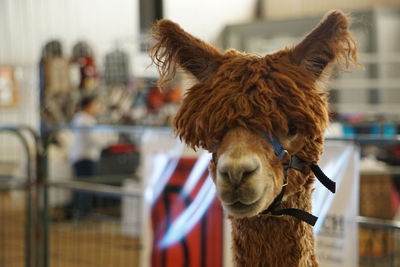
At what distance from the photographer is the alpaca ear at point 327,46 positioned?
1.52 m

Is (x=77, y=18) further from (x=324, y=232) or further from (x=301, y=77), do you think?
(x=301, y=77)

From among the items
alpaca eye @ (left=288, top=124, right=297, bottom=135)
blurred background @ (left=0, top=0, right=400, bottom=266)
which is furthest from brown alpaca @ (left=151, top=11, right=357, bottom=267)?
blurred background @ (left=0, top=0, right=400, bottom=266)

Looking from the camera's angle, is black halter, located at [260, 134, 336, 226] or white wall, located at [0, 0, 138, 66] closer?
black halter, located at [260, 134, 336, 226]

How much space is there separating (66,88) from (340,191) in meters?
5.52

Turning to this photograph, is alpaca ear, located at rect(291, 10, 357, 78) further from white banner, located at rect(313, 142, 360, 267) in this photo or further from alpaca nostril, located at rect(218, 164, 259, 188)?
white banner, located at rect(313, 142, 360, 267)

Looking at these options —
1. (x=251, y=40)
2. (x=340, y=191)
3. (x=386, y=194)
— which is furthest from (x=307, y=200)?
(x=251, y=40)

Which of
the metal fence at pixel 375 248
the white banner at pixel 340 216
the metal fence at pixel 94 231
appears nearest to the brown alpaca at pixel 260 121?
the white banner at pixel 340 216

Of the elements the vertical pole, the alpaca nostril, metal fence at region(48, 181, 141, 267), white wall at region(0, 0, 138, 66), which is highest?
white wall at region(0, 0, 138, 66)

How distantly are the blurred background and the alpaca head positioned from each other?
0.15 meters

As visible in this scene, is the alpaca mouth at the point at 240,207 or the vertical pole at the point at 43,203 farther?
the vertical pole at the point at 43,203

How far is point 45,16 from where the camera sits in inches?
404

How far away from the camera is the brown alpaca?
1466 millimetres

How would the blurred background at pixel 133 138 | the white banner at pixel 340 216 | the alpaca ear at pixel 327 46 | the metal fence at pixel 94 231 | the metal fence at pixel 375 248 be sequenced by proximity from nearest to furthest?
the alpaca ear at pixel 327 46 < the white banner at pixel 340 216 < the blurred background at pixel 133 138 < the metal fence at pixel 375 248 < the metal fence at pixel 94 231

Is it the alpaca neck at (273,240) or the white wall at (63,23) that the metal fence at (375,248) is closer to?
the alpaca neck at (273,240)
